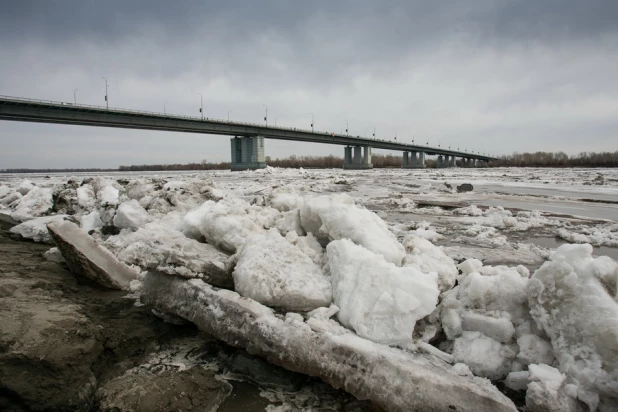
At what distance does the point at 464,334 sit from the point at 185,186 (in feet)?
16.2

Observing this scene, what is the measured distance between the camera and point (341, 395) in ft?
5.45

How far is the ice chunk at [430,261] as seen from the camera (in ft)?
7.84

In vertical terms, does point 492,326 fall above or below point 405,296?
below

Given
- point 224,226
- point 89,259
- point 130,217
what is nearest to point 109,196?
point 130,217

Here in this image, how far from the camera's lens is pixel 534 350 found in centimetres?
171

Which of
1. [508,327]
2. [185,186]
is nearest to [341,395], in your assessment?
[508,327]

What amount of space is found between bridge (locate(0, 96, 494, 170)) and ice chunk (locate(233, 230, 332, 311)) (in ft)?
124

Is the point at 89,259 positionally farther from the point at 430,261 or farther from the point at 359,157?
the point at 359,157

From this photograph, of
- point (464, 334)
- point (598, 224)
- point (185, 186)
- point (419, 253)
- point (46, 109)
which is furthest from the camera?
point (46, 109)

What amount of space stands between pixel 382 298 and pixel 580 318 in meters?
0.98

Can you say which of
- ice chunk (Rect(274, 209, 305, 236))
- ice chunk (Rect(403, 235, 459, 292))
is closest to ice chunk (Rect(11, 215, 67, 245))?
ice chunk (Rect(274, 209, 305, 236))

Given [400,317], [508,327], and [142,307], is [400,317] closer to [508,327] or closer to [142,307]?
[508,327]

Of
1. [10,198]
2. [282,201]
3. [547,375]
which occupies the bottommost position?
[547,375]

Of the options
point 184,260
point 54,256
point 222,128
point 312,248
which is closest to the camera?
point 184,260
